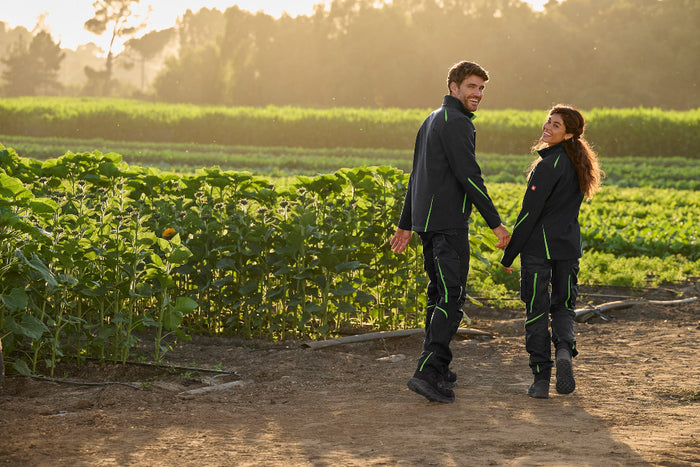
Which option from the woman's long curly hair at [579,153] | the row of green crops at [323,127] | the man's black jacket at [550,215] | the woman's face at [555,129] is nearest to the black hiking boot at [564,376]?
the man's black jacket at [550,215]

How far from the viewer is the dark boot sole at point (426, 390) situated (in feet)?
14.4

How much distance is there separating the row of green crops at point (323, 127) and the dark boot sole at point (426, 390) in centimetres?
3051

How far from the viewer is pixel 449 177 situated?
4441mm

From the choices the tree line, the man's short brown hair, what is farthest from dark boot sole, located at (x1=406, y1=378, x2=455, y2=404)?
the tree line

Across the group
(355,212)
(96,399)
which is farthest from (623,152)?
(96,399)

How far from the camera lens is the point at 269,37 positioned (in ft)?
204

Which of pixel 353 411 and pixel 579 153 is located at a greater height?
pixel 579 153

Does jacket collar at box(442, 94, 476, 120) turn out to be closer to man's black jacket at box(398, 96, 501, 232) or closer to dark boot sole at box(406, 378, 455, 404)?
man's black jacket at box(398, 96, 501, 232)

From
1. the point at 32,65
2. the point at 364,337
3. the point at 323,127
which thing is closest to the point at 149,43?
the point at 32,65

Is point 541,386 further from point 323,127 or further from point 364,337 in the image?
point 323,127

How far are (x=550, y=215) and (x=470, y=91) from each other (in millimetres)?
859

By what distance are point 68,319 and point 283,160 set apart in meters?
22.2

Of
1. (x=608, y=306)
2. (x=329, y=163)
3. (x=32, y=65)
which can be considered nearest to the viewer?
(x=608, y=306)

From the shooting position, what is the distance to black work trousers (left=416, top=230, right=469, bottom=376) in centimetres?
438
